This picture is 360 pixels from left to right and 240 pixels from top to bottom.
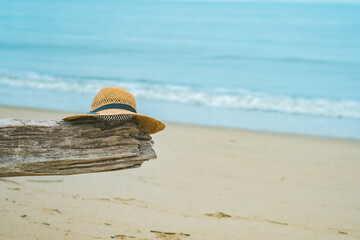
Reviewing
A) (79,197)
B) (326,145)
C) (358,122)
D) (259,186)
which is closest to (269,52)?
(358,122)

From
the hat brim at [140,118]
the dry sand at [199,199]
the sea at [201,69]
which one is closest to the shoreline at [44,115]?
the sea at [201,69]

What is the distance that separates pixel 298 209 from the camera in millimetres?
4227

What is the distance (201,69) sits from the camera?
53.2 feet

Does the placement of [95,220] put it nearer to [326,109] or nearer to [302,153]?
[302,153]

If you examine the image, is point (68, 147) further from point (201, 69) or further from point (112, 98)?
point (201, 69)

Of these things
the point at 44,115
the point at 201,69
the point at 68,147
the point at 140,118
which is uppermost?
the point at 201,69

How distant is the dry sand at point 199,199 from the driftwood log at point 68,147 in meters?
0.85

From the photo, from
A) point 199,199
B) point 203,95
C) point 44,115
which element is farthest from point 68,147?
point 203,95

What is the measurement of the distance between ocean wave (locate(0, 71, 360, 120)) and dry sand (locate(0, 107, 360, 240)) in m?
3.95

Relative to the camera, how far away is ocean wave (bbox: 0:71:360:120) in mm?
10438

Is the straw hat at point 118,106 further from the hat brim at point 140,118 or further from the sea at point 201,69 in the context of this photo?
the sea at point 201,69

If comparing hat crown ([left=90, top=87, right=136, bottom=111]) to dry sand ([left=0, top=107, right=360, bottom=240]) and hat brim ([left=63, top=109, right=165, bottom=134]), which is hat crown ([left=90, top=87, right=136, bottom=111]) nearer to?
hat brim ([left=63, top=109, right=165, bottom=134])

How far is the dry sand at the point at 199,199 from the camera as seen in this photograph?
342 cm

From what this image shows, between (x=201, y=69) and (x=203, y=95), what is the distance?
4842 mm
